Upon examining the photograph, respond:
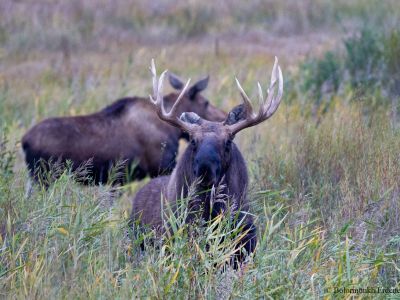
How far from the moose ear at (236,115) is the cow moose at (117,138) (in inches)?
101

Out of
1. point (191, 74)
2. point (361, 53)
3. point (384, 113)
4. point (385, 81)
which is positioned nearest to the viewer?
point (384, 113)

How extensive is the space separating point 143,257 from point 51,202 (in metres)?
0.85

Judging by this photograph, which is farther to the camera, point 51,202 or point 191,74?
point 191,74

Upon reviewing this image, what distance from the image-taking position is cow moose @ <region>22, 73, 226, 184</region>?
384 inches

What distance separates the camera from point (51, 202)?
6.55 m

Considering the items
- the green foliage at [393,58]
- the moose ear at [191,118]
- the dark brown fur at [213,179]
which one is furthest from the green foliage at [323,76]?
the dark brown fur at [213,179]

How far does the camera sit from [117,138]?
10328mm

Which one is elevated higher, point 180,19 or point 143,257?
point 143,257

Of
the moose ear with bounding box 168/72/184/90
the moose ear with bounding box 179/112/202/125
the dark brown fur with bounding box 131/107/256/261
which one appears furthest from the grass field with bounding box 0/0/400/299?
the moose ear with bounding box 168/72/184/90

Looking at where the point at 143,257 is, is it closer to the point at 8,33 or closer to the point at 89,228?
the point at 89,228

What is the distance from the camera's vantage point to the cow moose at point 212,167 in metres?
6.67

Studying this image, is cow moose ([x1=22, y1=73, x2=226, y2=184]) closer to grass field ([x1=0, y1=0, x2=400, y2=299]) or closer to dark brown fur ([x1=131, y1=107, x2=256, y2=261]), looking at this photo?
grass field ([x1=0, y1=0, x2=400, y2=299])

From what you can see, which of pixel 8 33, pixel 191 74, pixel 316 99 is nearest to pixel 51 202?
pixel 316 99

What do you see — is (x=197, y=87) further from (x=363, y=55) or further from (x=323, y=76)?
(x=363, y=55)
